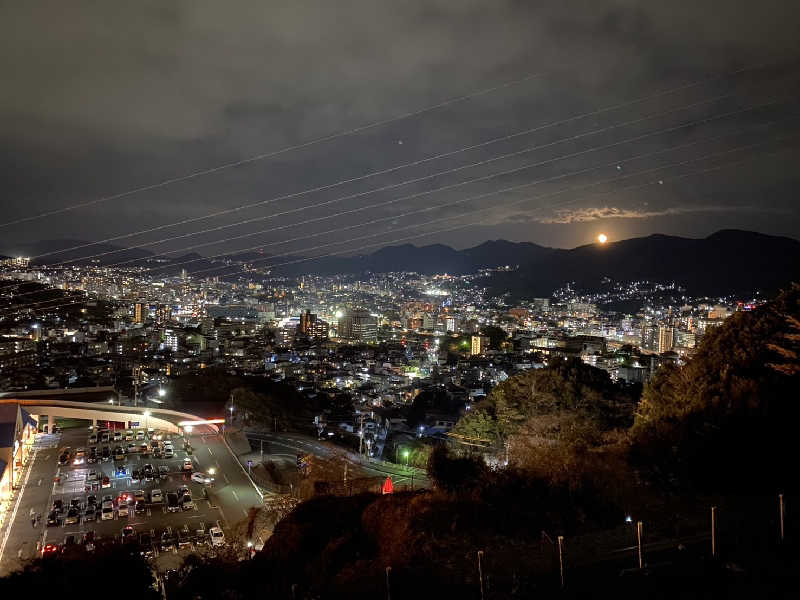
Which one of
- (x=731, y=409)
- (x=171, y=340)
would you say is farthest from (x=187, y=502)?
(x=171, y=340)

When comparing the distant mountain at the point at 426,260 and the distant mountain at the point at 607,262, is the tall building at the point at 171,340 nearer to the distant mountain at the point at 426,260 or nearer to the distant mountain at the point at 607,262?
the distant mountain at the point at 607,262

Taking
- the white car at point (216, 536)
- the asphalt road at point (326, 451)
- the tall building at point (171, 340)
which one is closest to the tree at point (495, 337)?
the tall building at point (171, 340)

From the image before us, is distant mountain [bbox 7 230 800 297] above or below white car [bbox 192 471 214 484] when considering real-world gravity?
above

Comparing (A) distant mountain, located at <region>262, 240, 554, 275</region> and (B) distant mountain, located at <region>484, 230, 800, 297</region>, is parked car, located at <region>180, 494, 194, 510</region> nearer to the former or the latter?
(B) distant mountain, located at <region>484, 230, 800, 297</region>

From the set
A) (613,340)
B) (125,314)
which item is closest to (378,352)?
(613,340)

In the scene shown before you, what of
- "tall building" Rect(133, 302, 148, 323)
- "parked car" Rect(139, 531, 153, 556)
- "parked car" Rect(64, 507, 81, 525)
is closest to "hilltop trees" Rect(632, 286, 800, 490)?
"parked car" Rect(139, 531, 153, 556)

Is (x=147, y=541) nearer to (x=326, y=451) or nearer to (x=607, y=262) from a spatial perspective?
(x=326, y=451)
